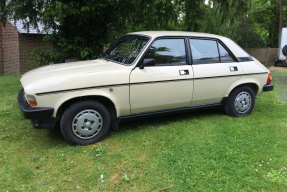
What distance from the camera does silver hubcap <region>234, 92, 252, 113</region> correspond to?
5.18 m

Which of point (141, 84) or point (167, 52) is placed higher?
point (167, 52)

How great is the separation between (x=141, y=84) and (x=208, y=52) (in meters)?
1.57

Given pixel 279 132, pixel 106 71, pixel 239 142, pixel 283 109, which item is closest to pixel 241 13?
pixel 283 109

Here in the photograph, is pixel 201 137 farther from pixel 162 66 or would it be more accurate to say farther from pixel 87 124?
pixel 87 124

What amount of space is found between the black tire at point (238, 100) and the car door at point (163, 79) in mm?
1022

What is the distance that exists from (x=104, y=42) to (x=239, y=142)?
4679 mm

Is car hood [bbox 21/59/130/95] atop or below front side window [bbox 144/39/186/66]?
below

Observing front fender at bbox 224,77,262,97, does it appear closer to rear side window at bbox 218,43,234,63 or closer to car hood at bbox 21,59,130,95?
rear side window at bbox 218,43,234,63

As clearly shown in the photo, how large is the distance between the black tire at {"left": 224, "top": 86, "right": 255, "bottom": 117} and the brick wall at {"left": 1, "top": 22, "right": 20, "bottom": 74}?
47.8 feet

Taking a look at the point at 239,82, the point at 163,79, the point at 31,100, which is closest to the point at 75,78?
the point at 31,100

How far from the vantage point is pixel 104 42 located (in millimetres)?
→ 7238

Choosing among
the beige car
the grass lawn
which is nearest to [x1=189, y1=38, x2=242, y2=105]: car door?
the beige car

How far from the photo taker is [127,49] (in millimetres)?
4473

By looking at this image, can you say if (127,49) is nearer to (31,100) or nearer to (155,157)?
(31,100)
